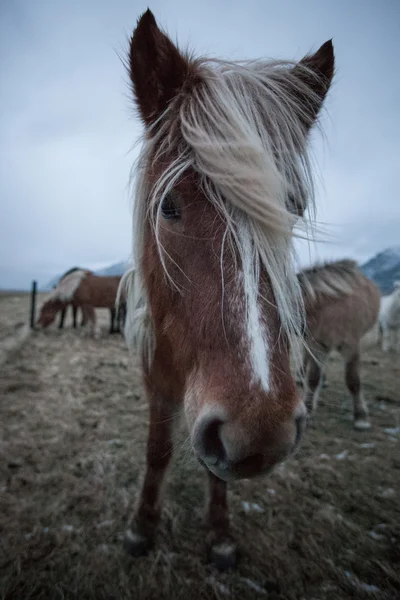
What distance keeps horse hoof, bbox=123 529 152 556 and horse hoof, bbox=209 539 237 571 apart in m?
0.46

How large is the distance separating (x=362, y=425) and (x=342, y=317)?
1.44 meters

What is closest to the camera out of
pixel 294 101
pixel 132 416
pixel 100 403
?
pixel 294 101

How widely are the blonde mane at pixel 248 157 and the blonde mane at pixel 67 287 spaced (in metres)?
9.57

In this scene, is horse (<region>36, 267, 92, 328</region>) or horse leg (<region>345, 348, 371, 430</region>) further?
horse (<region>36, 267, 92, 328</region>)

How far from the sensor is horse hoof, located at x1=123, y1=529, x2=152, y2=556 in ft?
6.59

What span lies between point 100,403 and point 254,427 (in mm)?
4165

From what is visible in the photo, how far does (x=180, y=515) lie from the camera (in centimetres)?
236

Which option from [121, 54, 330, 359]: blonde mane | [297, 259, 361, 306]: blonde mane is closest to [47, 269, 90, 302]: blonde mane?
[297, 259, 361, 306]: blonde mane

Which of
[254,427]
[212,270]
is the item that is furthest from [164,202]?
[254,427]

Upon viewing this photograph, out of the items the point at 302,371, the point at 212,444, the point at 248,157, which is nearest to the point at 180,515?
the point at 302,371

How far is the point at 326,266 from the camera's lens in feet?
11.6

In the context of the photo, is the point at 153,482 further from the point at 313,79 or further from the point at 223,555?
the point at 313,79

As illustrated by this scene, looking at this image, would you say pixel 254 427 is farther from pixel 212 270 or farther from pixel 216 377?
pixel 212 270

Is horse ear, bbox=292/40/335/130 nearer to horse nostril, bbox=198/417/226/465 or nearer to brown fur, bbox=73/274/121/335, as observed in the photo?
horse nostril, bbox=198/417/226/465
